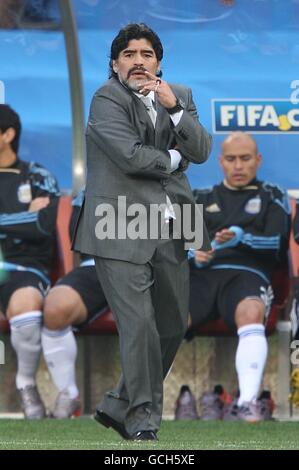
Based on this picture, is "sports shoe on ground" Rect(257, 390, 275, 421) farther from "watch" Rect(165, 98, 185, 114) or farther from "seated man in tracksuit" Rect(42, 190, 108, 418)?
"watch" Rect(165, 98, 185, 114)

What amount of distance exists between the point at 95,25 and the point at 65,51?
287 millimetres

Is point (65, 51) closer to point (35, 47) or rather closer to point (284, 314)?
point (35, 47)

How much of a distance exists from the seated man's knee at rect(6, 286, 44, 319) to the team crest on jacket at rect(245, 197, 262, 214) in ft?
4.26

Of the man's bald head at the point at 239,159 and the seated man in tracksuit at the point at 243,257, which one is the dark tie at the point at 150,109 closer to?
the seated man in tracksuit at the point at 243,257

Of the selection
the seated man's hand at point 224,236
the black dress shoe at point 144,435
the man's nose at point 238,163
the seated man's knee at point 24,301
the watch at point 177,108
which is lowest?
the black dress shoe at point 144,435

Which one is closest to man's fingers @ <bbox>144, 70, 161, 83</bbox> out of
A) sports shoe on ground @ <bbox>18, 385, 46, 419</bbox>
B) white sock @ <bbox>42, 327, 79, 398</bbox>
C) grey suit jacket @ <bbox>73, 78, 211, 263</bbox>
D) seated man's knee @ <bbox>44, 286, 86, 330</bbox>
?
grey suit jacket @ <bbox>73, 78, 211, 263</bbox>

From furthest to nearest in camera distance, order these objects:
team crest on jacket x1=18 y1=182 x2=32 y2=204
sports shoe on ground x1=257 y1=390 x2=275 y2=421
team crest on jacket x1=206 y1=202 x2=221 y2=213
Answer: team crest on jacket x1=18 y1=182 x2=32 y2=204 → team crest on jacket x1=206 y1=202 x2=221 y2=213 → sports shoe on ground x1=257 y1=390 x2=275 y2=421

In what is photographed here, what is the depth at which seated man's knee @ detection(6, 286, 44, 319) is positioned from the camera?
8.99 meters

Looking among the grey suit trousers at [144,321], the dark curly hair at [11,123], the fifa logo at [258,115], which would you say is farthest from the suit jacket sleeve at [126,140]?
the fifa logo at [258,115]

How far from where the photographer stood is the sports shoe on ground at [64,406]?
896 centimetres

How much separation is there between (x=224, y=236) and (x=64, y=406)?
132cm

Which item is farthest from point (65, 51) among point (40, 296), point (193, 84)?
point (40, 296)

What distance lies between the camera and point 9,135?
31.2 ft

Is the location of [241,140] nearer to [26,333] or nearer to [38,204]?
[38,204]
